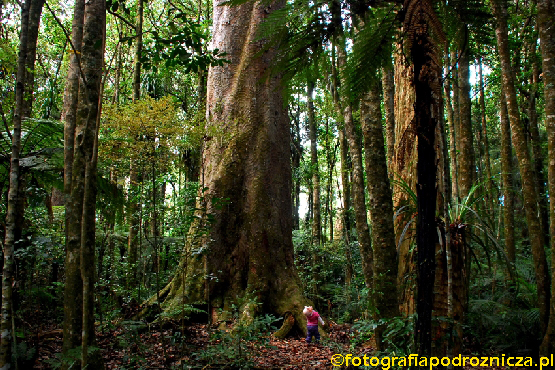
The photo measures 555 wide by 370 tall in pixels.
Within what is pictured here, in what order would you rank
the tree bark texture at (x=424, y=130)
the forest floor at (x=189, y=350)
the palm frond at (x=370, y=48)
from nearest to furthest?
1. the tree bark texture at (x=424, y=130)
2. the palm frond at (x=370, y=48)
3. the forest floor at (x=189, y=350)

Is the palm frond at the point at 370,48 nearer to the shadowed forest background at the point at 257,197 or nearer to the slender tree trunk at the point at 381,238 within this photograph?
the shadowed forest background at the point at 257,197

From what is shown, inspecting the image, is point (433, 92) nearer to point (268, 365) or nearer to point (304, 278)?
point (268, 365)

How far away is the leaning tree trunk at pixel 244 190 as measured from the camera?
600 cm

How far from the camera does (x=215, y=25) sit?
7.46 meters

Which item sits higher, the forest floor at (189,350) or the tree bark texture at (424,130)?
the tree bark texture at (424,130)

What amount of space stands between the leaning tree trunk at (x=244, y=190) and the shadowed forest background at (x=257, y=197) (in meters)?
0.04

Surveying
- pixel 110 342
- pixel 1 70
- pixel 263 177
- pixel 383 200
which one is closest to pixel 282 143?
pixel 263 177

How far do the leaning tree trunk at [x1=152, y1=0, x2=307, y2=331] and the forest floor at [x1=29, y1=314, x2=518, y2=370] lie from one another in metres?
0.59

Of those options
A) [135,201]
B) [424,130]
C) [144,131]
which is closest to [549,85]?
[424,130]

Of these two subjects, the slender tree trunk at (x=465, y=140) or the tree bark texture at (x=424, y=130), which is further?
the slender tree trunk at (x=465, y=140)

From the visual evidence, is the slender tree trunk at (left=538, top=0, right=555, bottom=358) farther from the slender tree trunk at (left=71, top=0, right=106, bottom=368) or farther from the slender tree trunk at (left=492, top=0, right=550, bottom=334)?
the slender tree trunk at (left=71, top=0, right=106, bottom=368)

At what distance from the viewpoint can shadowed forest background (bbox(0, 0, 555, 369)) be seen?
5.25 feet

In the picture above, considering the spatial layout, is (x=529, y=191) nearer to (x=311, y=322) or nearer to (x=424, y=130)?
(x=311, y=322)

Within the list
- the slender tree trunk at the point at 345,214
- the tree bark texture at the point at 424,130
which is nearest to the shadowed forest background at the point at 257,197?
the tree bark texture at the point at 424,130
